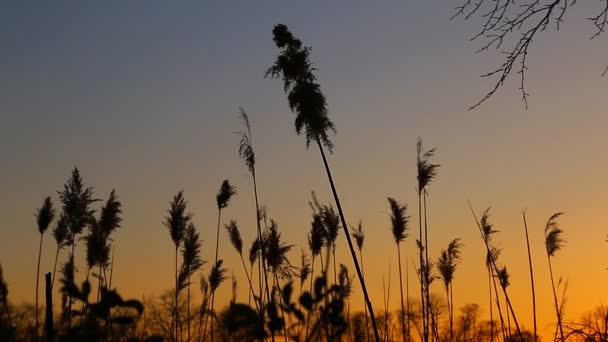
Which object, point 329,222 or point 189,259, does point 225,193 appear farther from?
point 329,222

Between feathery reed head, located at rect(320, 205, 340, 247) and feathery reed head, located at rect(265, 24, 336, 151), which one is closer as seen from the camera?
feathery reed head, located at rect(320, 205, 340, 247)

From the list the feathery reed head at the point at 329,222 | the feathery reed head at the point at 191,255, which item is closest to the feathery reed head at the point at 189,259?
the feathery reed head at the point at 191,255

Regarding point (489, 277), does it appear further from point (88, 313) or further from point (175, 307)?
point (88, 313)

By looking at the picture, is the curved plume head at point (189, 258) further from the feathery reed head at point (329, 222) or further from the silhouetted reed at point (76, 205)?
the feathery reed head at point (329, 222)

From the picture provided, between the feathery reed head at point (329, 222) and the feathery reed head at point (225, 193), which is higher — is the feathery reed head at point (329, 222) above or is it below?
below

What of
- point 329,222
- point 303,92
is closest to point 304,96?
point 303,92

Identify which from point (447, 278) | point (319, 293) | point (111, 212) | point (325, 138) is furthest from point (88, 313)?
point (447, 278)

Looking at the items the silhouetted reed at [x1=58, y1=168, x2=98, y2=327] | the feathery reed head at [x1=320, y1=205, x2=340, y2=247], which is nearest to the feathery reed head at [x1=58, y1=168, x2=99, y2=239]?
the silhouetted reed at [x1=58, y1=168, x2=98, y2=327]

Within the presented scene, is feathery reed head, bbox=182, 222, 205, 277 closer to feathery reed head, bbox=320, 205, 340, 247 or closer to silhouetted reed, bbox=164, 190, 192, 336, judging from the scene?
silhouetted reed, bbox=164, 190, 192, 336

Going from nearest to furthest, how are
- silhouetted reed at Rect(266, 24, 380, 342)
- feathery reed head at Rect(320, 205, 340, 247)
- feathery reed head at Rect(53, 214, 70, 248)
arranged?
feathery reed head at Rect(320, 205, 340, 247), silhouetted reed at Rect(266, 24, 380, 342), feathery reed head at Rect(53, 214, 70, 248)

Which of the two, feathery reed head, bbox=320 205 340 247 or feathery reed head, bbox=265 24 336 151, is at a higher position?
feathery reed head, bbox=265 24 336 151

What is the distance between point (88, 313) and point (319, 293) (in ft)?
2.47

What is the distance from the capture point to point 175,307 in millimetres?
9430

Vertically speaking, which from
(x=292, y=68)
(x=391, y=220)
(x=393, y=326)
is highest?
(x=292, y=68)
